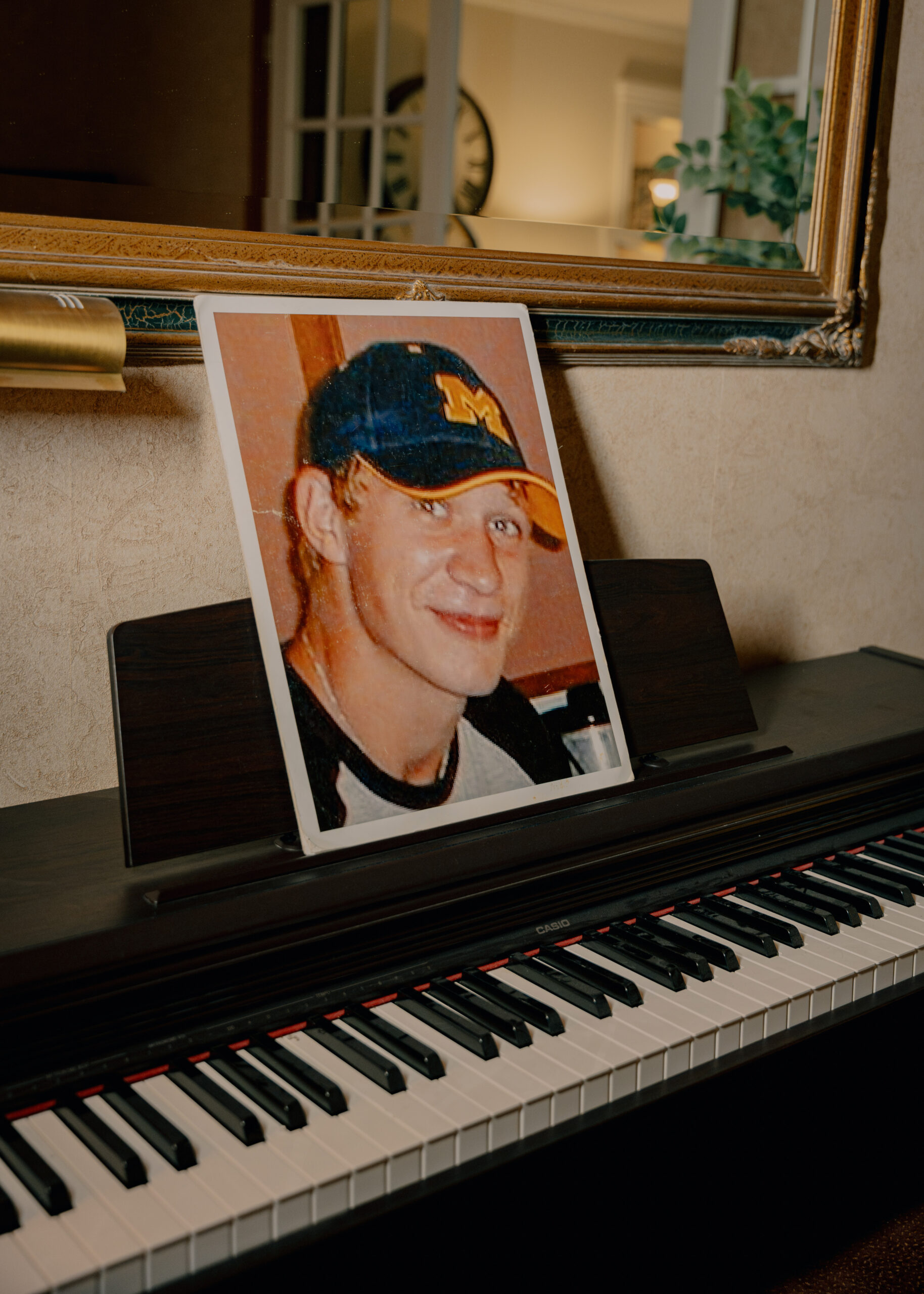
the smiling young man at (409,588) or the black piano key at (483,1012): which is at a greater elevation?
the smiling young man at (409,588)

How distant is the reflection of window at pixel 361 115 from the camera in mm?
1570

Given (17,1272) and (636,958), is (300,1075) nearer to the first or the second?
(17,1272)

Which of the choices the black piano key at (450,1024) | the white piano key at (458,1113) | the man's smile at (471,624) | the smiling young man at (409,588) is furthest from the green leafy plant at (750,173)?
the white piano key at (458,1113)

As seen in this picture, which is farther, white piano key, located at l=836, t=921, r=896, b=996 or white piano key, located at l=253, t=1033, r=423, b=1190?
white piano key, located at l=836, t=921, r=896, b=996

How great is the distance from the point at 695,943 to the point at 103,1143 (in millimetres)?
746

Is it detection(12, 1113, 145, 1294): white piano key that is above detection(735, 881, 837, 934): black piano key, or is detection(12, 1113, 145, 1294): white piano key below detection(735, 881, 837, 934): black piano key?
below

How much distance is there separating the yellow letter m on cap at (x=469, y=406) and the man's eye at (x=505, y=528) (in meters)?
→ 0.11

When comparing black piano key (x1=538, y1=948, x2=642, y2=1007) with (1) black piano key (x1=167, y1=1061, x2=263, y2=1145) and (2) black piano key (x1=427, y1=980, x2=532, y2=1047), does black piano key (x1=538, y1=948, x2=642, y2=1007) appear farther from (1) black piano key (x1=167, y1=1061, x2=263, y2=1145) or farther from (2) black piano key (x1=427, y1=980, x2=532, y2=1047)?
(1) black piano key (x1=167, y1=1061, x2=263, y2=1145)

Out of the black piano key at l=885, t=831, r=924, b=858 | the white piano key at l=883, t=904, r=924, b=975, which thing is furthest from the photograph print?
the black piano key at l=885, t=831, r=924, b=858

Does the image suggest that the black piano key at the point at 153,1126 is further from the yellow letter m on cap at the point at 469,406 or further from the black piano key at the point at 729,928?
the yellow letter m on cap at the point at 469,406

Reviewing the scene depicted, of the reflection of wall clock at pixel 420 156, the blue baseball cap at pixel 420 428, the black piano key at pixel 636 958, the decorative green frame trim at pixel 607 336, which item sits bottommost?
the black piano key at pixel 636 958

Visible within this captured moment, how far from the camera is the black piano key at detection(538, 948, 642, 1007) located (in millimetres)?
1348

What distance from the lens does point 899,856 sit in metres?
1.80

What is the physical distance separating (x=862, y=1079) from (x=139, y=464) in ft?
4.59
